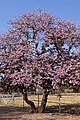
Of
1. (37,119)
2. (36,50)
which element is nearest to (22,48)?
(36,50)

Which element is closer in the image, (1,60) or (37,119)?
(37,119)

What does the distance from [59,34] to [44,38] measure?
2.96 feet

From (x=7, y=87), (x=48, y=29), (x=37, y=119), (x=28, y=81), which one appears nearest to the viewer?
(x=37, y=119)

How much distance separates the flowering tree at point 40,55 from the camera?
18.7 m

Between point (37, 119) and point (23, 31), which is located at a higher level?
point (23, 31)

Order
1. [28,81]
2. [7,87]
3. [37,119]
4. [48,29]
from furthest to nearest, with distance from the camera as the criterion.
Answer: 1. [7,87]
2. [48,29]
3. [28,81]
4. [37,119]

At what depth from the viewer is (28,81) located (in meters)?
18.6

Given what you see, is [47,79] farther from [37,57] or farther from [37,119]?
[37,119]

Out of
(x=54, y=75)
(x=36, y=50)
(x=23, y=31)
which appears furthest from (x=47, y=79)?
(x=23, y=31)

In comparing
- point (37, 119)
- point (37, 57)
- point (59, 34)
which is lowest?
point (37, 119)

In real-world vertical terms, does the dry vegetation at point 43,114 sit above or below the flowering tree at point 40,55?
below

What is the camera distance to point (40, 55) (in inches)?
759

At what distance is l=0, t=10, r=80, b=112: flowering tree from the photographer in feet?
61.3

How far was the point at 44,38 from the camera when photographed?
64.4 ft
